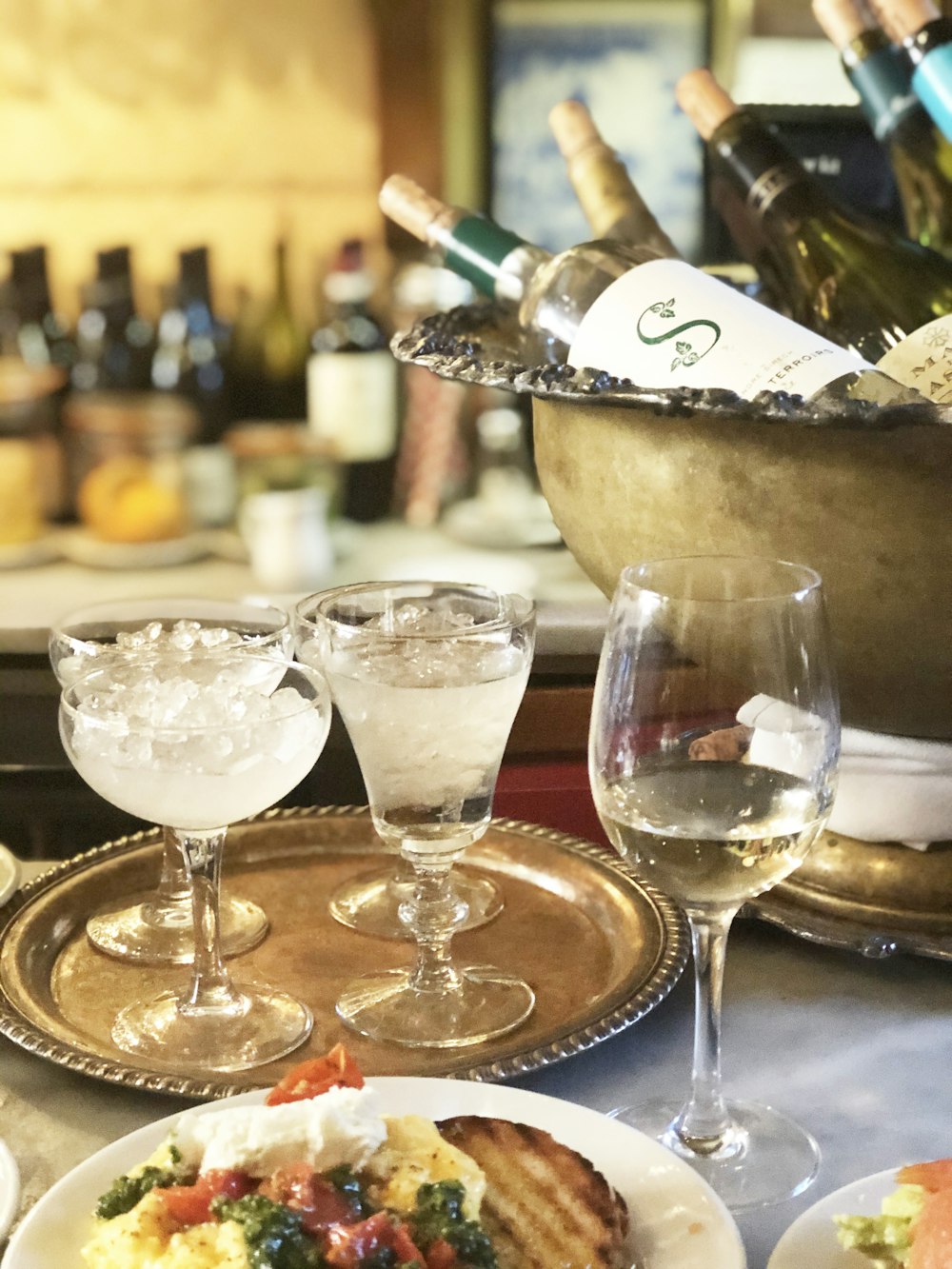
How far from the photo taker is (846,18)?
1079mm

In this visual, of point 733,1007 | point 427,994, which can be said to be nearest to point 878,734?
point 733,1007

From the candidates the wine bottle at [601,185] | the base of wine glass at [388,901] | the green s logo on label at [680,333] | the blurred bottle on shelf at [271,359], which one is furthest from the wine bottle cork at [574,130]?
the blurred bottle on shelf at [271,359]

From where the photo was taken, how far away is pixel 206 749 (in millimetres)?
714

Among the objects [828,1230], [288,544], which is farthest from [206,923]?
[288,544]

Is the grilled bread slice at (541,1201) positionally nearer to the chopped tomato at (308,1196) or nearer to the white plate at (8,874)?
the chopped tomato at (308,1196)

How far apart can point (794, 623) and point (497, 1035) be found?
277mm

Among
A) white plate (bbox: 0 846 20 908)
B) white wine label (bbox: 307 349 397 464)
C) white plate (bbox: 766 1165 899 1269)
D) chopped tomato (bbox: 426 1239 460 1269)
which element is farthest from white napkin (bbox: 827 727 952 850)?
white wine label (bbox: 307 349 397 464)

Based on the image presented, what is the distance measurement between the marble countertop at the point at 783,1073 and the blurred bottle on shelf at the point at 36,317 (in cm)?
172

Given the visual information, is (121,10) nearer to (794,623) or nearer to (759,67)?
(759,67)

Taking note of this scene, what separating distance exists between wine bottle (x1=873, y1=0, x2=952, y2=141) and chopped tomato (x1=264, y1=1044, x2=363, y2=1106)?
75 centimetres

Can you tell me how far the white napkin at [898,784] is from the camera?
80 cm

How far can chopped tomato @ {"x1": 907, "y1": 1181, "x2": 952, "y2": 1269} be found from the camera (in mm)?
491

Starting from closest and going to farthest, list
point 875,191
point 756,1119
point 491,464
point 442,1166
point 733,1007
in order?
point 442,1166 → point 756,1119 → point 733,1007 → point 875,191 → point 491,464

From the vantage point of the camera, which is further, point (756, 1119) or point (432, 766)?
point (432, 766)
